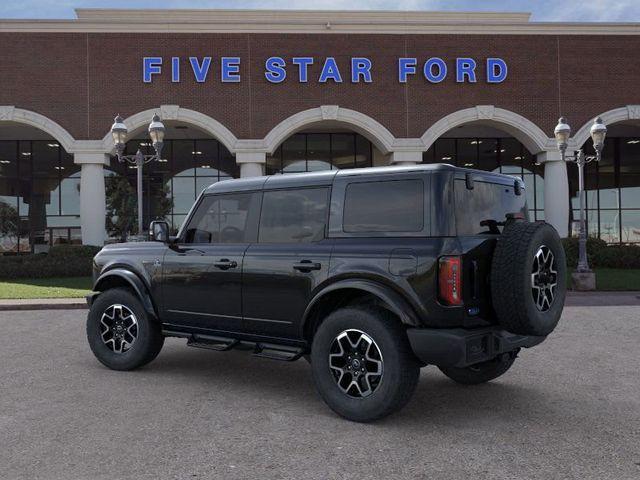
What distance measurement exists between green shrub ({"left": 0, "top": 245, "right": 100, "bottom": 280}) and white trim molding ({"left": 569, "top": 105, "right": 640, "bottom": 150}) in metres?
20.1

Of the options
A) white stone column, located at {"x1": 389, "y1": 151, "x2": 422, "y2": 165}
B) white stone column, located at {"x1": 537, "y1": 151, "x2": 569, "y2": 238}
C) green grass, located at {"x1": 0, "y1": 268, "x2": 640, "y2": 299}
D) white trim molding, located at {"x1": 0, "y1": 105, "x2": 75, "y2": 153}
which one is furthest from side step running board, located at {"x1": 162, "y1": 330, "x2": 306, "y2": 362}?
white stone column, located at {"x1": 537, "y1": 151, "x2": 569, "y2": 238}

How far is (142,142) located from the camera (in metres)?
29.5

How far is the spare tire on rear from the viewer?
438 cm

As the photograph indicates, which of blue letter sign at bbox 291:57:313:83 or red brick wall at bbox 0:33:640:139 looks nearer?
red brick wall at bbox 0:33:640:139

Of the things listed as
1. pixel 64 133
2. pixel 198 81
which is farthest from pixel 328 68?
pixel 64 133

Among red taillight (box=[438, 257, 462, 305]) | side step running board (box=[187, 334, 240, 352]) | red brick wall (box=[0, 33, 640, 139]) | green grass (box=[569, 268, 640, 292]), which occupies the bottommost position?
green grass (box=[569, 268, 640, 292])

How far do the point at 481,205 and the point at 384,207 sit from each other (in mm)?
863

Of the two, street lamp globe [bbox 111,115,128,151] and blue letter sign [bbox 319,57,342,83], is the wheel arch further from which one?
blue letter sign [bbox 319,57,342,83]

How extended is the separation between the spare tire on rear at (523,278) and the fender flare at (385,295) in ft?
2.34

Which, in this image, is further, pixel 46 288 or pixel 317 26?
pixel 317 26

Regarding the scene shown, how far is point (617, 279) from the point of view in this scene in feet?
57.7

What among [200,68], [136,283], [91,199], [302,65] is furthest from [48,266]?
[136,283]

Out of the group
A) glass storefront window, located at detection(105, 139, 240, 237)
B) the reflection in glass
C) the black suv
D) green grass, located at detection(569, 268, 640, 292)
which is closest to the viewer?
the black suv

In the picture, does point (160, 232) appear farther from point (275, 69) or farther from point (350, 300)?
point (275, 69)
